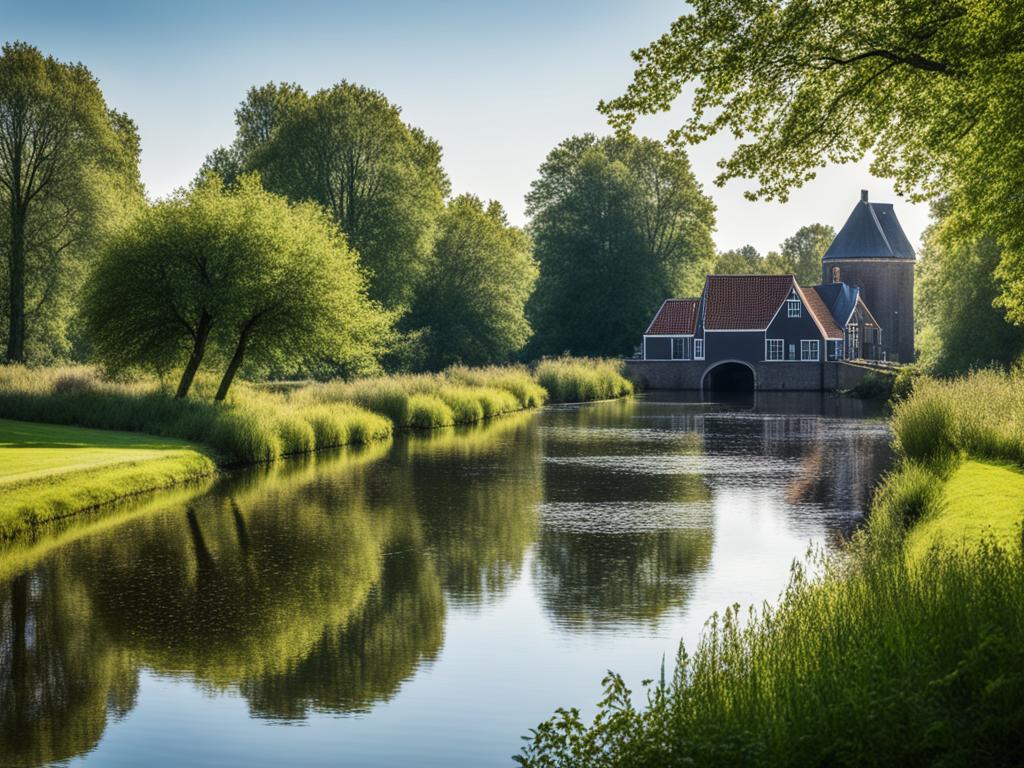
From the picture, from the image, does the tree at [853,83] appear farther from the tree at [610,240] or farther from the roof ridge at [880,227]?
the roof ridge at [880,227]

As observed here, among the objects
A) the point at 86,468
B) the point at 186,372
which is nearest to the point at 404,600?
the point at 86,468

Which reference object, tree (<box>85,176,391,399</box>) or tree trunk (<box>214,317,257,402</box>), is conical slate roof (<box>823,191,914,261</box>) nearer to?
tree (<box>85,176,391,399</box>)

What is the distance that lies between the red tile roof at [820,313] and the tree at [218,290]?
51.2 metres

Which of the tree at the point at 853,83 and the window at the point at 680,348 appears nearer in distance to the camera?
the tree at the point at 853,83

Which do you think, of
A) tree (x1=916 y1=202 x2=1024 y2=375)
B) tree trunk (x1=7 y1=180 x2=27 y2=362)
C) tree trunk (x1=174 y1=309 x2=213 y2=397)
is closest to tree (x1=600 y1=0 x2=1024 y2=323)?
tree trunk (x1=174 y1=309 x2=213 y2=397)

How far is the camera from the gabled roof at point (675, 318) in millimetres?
81250

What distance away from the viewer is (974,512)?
14.5 meters

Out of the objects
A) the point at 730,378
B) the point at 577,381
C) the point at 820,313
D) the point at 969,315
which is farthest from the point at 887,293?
the point at 969,315

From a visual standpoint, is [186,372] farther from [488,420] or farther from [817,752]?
[817,752]

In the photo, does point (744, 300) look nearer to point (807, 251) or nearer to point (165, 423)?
point (165, 423)

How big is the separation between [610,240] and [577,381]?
24.1 m

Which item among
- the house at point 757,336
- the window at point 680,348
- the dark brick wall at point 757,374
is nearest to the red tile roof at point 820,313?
the house at point 757,336

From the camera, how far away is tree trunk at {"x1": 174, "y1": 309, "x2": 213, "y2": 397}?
107 ft

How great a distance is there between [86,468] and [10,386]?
13609mm
